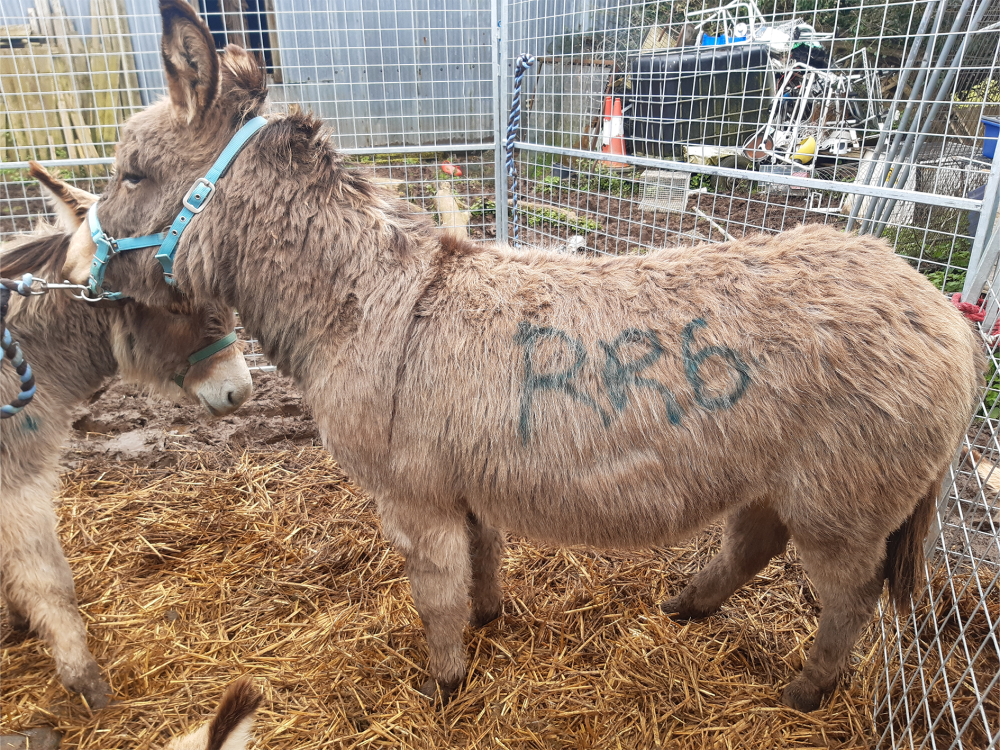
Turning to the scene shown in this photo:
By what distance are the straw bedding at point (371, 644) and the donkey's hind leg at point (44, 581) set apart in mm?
139

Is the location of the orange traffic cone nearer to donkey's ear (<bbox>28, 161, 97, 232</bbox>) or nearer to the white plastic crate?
the white plastic crate

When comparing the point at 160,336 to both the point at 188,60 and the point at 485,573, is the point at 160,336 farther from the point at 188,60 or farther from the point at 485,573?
the point at 485,573

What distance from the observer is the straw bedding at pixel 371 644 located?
2309mm

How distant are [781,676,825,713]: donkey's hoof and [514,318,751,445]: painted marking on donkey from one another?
4.55ft

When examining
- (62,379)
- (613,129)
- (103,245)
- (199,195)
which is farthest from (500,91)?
(62,379)

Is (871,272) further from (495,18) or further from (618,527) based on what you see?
(495,18)

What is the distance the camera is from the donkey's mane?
2410mm

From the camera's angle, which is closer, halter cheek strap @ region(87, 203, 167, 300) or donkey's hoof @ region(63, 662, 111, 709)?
halter cheek strap @ region(87, 203, 167, 300)

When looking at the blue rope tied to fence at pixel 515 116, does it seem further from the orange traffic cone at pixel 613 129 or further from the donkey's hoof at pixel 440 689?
the donkey's hoof at pixel 440 689

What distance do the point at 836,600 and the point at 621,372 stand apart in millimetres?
1205

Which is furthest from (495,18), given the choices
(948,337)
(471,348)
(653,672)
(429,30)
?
(653,672)

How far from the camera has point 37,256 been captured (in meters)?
2.50

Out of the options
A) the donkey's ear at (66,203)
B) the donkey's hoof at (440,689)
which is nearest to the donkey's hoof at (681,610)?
the donkey's hoof at (440,689)

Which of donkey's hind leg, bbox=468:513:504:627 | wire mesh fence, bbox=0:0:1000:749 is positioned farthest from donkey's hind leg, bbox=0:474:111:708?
wire mesh fence, bbox=0:0:1000:749
